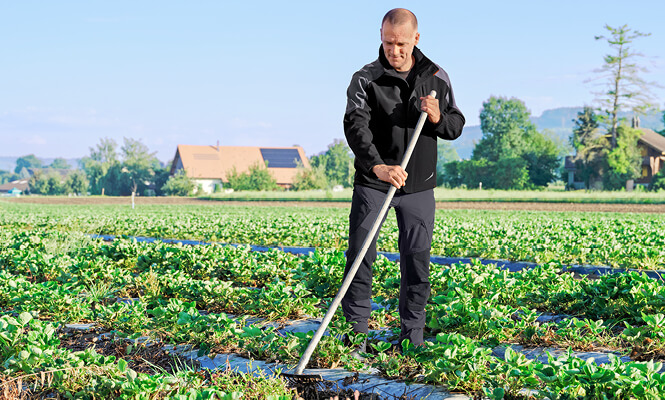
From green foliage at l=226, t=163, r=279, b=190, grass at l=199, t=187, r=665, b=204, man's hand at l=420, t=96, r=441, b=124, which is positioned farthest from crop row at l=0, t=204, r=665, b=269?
green foliage at l=226, t=163, r=279, b=190

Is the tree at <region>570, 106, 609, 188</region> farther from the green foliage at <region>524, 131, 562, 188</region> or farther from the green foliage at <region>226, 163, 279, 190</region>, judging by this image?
the green foliage at <region>226, 163, 279, 190</region>

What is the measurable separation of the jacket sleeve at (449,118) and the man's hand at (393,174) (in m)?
0.42

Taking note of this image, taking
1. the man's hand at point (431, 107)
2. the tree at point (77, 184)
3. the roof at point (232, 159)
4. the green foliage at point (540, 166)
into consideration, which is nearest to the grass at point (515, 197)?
the green foliage at point (540, 166)

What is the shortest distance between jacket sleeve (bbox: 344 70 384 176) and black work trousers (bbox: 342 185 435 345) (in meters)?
0.24

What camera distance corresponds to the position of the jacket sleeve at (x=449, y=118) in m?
3.88

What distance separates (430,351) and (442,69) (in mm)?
1803

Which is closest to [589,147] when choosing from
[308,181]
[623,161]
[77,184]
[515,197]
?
[623,161]

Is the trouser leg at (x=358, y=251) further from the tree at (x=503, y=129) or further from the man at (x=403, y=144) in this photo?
the tree at (x=503, y=129)

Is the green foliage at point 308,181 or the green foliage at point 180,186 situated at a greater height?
the green foliage at point 308,181

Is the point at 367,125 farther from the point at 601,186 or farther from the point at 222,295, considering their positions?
the point at 601,186

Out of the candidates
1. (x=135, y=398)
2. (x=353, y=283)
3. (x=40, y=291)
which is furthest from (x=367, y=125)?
(x=40, y=291)

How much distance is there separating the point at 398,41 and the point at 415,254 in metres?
1.35

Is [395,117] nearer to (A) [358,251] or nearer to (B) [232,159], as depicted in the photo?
(A) [358,251]

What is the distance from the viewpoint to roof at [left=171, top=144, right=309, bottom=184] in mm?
73875
